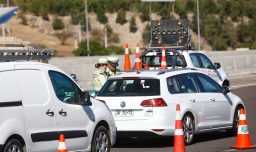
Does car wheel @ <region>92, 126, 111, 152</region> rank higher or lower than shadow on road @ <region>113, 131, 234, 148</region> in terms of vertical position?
higher

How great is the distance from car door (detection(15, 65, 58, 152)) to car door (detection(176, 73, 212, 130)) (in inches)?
186

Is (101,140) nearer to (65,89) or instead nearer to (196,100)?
(65,89)

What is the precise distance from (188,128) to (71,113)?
159 inches

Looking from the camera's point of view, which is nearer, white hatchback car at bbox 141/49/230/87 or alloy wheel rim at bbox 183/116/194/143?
alloy wheel rim at bbox 183/116/194/143

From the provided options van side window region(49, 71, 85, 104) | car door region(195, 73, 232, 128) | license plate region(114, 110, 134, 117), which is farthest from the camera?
car door region(195, 73, 232, 128)

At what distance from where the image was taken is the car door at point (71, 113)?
12.8 metres

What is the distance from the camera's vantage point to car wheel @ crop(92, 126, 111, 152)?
44.7ft

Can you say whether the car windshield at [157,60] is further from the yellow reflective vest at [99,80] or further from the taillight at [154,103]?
the taillight at [154,103]

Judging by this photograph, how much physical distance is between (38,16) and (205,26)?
1606 cm

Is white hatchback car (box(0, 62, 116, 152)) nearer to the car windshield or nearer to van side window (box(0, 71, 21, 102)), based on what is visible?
van side window (box(0, 71, 21, 102))

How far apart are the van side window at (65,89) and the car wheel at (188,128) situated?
349 cm

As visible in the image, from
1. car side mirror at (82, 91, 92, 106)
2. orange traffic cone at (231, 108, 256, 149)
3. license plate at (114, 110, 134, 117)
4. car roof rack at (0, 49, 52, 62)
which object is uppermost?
car roof rack at (0, 49, 52, 62)

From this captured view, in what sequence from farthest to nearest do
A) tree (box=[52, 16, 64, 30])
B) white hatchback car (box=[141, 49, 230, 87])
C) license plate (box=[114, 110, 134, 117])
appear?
1. tree (box=[52, 16, 64, 30])
2. white hatchback car (box=[141, 49, 230, 87])
3. license plate (box=[114, 110, 134, 117])

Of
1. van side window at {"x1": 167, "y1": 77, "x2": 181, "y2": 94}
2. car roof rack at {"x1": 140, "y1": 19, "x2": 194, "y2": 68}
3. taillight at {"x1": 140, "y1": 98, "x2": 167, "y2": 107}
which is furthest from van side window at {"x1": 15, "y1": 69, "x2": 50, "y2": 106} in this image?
car roof rack at {"x1": 140, "y1": 19, "x2": 194, "y2": 68}
